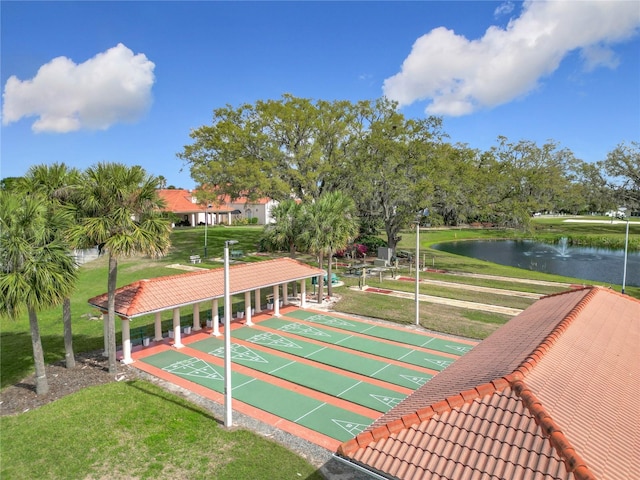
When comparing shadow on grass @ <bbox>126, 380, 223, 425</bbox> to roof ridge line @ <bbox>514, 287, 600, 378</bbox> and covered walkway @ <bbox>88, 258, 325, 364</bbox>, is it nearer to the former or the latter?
covered walkway @ <bbox>88, 258, 325, 364</bbox>

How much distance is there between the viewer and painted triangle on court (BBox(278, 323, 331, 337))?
2170cm

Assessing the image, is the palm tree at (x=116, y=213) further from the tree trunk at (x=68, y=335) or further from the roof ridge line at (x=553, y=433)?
the roof ridge line at (x=553, y=433)

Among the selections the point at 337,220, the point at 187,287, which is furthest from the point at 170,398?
the point at 337,220

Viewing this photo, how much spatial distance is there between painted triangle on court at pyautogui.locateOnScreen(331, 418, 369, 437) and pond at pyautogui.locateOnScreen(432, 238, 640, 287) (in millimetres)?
36824

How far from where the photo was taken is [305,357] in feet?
60.8

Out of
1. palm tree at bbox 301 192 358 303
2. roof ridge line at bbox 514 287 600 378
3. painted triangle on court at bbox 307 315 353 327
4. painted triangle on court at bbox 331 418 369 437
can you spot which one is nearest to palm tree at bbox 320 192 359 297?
palm tree at bbox 301 192 358 303

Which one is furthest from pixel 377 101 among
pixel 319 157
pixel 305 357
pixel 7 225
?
pixel 7 225

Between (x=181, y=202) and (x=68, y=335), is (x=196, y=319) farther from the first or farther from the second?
(x=181, y=202)

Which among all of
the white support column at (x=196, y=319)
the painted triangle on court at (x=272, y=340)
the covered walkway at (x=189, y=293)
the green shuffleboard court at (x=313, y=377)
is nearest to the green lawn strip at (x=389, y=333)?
the covered walkway at (x=189, y=293)

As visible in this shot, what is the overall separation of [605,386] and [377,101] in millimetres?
36832

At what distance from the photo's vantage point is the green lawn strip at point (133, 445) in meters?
10.6

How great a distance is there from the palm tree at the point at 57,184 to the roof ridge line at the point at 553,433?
15754 mm

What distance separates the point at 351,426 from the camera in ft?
42.2

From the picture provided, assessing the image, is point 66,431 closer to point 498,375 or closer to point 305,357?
point 305,357
